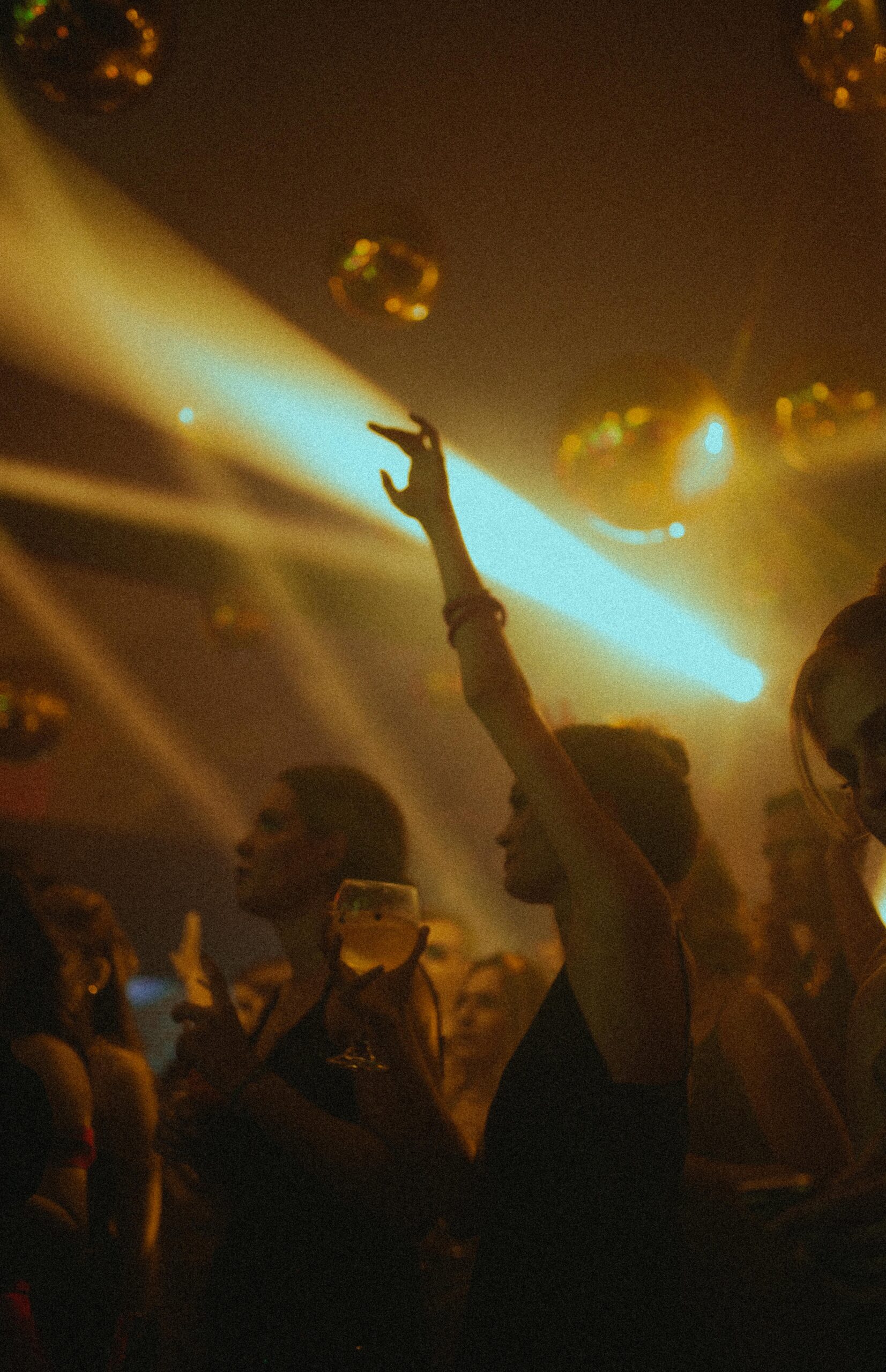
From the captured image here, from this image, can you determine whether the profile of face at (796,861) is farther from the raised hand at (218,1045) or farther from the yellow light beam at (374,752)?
the yellow light beam at (374,752)

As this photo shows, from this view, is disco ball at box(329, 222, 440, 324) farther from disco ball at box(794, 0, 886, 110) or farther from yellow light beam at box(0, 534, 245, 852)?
yellow light beam at box(0, 534, 245, 852)

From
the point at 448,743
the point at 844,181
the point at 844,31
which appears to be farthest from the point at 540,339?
the point at 448,743

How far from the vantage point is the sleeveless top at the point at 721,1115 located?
2051mm

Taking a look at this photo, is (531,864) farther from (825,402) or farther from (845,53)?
(825,402)

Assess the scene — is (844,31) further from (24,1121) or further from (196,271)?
(24,1121)

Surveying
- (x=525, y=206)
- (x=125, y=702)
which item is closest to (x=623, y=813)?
(x=525, y=206)

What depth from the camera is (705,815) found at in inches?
266

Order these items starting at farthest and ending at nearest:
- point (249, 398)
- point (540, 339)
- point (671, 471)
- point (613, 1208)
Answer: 1. point (249, 398)
2. point (540, 339)
3. point (671, 471)
4. point (613, 1208)

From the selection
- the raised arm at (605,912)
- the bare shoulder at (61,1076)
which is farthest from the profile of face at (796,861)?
the bare shoulder at (61,1076)

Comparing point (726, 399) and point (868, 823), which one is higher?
point (726, 399)

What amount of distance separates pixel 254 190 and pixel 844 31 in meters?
1.91

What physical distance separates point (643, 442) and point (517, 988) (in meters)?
1.97

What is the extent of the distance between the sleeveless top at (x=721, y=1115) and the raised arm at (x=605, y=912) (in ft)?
3.10

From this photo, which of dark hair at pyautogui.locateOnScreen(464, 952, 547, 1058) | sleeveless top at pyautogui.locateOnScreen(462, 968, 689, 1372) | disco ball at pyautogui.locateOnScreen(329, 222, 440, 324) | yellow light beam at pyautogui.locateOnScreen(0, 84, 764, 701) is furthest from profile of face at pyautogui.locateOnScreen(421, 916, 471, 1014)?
sleeveless top at pyautogui.locateOnScreen(462, 968, 689, 1372)
